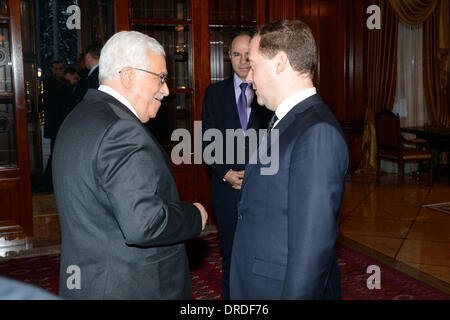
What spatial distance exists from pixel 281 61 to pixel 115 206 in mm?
720

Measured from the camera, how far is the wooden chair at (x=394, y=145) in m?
7.65

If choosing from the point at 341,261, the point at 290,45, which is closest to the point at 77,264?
the point at 290,45

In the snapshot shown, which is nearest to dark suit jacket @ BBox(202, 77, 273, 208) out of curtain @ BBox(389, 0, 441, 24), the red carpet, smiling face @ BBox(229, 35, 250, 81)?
smiling face @ BBox(229, 35, 250, 81)

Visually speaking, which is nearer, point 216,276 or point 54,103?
point 216,276

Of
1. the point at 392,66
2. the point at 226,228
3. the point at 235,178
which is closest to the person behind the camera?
the point at 235,178

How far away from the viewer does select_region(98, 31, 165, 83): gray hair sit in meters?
1.71

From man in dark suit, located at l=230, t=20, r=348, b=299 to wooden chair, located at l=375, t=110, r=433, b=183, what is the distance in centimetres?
631

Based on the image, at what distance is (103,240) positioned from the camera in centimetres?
163

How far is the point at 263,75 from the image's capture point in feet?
5.55

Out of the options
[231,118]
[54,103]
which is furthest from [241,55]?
[54,103]

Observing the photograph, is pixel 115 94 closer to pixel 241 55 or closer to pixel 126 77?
pixel 126 77

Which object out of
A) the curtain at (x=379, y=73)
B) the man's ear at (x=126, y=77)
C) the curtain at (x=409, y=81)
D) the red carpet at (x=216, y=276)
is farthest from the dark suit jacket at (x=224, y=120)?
the curtain at (x=409, y=81)

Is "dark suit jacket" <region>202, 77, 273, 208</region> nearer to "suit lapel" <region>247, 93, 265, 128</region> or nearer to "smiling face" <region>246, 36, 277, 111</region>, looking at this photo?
"suit lapel" <region>247, 93, 265, 128</region>

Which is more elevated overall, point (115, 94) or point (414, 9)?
point (414, 9)
